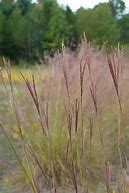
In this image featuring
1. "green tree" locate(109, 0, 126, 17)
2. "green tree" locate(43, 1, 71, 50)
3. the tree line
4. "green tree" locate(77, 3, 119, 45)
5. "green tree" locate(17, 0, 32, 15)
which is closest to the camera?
"green tree" locate(77, 3, 119, 45)

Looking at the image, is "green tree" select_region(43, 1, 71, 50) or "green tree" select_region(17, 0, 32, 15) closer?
"green tree" select_region(43, 1, 71, 50)

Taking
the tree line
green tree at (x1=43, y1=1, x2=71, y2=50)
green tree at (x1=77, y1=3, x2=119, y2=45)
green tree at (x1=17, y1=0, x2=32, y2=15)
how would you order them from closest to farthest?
green tree at (x1=77, y1=3, x2=119, y2=45) < the tree line < green tree at (x1=43, y1=1, x2=71, y2=50) < green tree at (x1=17, y1=0, x2=32, y2=15)

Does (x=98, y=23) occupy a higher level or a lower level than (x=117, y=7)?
lower

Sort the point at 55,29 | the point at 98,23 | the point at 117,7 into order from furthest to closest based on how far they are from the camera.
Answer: the point at 117,7 → the point at 55,29 → the point at 98,23

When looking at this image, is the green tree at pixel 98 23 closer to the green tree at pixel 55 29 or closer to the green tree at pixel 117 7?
the green tree at pixel 55 29

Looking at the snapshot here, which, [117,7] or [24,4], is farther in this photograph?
[24,4]

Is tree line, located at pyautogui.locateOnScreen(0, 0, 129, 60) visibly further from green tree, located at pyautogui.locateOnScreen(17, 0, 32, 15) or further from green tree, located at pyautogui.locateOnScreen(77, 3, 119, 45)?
green tree, located at pyautogui.locateOnScreen(17, 0, 32, 15)

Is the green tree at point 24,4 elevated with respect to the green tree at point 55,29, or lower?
elevated

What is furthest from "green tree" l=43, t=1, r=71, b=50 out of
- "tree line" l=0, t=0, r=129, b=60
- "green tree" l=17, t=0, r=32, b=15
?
"green tree" l=17, t=0, r=32, b=15

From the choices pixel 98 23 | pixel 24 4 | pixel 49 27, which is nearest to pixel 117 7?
pixel 98 23

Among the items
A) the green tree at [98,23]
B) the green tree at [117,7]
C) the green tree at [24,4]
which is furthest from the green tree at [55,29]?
the green tree at [24,4]

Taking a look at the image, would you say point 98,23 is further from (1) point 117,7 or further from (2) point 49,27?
(1) point 117,7

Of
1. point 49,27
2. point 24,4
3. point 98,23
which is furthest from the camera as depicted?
point 24,4

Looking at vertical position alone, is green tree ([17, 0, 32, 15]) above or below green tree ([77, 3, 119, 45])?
above
